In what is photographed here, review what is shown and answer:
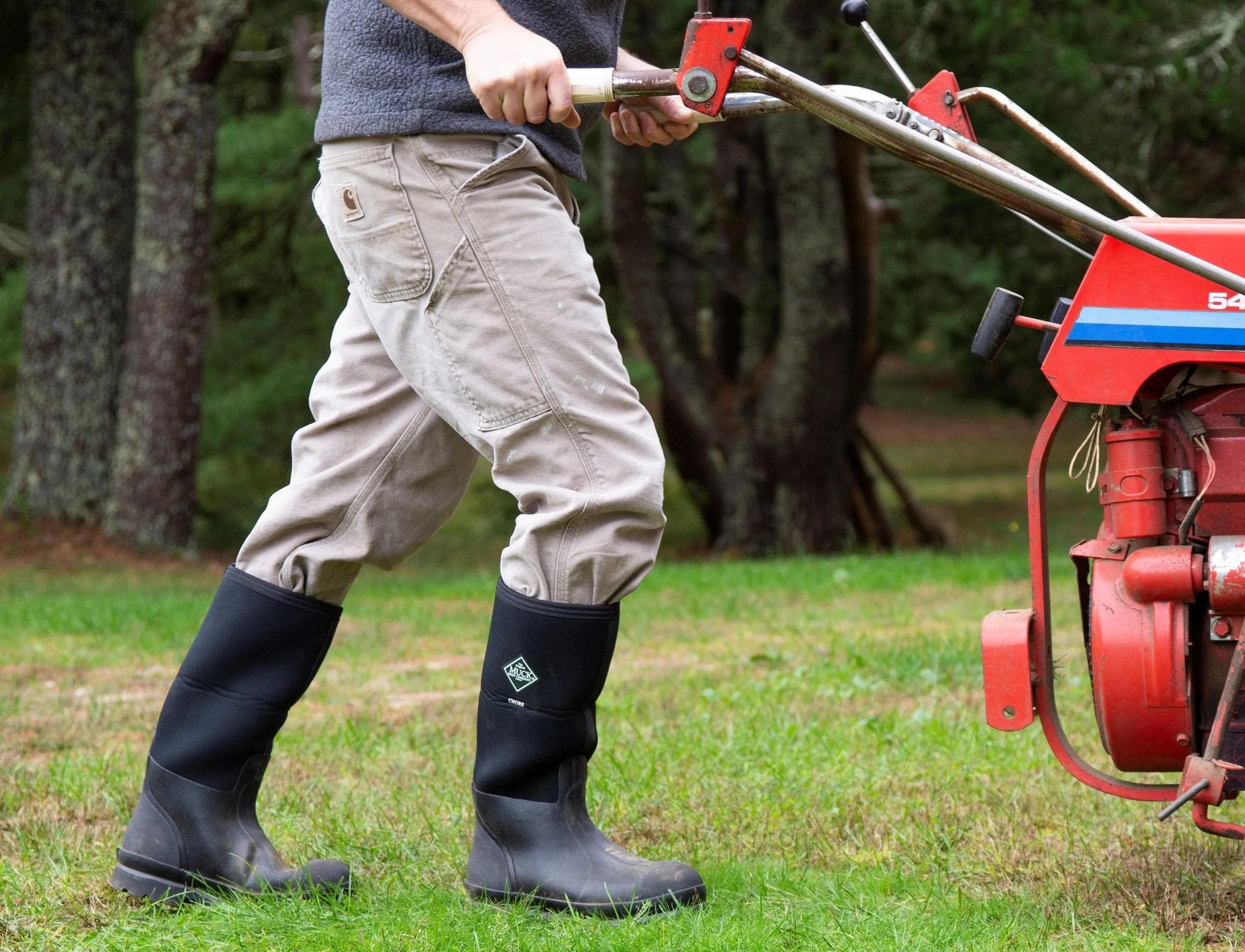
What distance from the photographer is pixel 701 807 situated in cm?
314

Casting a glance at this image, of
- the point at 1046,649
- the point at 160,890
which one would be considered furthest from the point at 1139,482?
the point at 160,890

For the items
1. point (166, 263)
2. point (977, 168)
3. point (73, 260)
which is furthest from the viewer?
point (73, 260)

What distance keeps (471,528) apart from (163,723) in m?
15.2

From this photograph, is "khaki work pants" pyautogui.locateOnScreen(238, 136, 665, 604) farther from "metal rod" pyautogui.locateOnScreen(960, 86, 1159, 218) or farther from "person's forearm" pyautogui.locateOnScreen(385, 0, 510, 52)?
"metal rod" pyautogui.locateOnScreen(960, 86, 1159, 218)

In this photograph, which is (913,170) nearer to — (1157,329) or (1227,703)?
(1157,329)

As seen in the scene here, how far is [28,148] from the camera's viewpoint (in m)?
14.7

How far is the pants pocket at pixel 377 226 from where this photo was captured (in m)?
2.32

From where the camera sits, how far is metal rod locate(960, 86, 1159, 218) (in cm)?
254

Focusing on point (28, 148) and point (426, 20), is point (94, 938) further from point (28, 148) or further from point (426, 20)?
point (28, 148)

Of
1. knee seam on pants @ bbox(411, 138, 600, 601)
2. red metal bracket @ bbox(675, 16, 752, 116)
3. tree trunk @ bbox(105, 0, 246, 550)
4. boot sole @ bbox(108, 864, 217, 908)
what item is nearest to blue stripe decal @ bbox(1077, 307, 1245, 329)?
red metal bracket @ bbox(675, 16, 752, 116)

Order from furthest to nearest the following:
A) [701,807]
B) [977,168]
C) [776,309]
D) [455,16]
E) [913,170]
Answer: [913,170] → [776,309] → [701,807] → [455,16] → [977,168]

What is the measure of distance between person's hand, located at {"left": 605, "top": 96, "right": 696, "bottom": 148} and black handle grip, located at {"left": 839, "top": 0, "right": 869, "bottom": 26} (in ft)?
1.04

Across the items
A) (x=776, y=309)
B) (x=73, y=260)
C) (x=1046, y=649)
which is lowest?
(x=776, y=309)

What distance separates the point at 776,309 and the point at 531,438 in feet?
34.2
